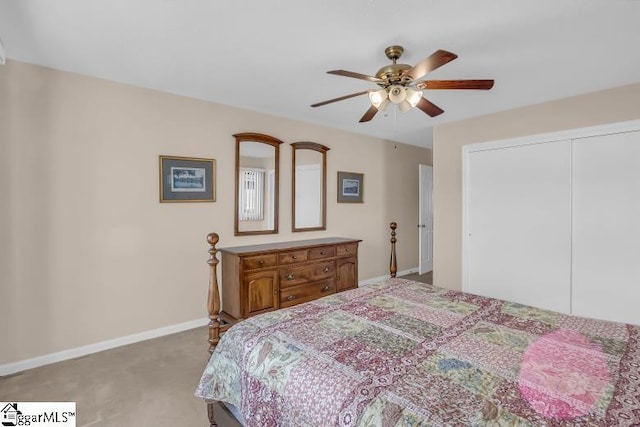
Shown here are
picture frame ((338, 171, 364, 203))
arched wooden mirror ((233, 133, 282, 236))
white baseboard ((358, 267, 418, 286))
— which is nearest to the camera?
arched wooden mirror ((233, 133, 282, 236))

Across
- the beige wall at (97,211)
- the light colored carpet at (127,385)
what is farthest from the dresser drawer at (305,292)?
the light colored carpet at (127,385)

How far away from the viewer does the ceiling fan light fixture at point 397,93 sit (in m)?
2.12

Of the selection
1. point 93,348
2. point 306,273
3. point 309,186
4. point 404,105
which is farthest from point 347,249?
point 93,348

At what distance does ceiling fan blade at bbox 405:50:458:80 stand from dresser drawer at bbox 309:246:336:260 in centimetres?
224

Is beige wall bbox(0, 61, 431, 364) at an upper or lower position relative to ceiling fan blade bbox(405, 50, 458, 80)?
lower

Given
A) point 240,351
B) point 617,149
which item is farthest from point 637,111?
point 240,351

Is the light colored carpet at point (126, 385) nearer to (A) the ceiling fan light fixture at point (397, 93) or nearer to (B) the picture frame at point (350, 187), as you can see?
(A) the ceiling fan light fixture at point (397, 93)

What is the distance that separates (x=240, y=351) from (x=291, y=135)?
3102mm

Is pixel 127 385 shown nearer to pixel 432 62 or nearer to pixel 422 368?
pixel 422 368

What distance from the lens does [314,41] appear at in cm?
220

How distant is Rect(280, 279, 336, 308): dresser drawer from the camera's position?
3.44 m

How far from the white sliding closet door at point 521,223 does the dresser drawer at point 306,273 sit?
1833mm

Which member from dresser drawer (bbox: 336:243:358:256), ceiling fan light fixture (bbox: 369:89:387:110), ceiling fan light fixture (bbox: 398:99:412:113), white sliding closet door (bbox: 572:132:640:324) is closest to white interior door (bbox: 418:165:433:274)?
dresser drawer (bbox: 336:243:358:256)

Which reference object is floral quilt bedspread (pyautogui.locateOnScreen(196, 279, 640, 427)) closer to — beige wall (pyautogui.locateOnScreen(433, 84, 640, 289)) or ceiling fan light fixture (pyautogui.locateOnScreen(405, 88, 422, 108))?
ceiling fan light fixture (pyautogui.locateOnScreen(405, 88, 422, 108))
